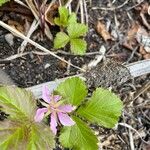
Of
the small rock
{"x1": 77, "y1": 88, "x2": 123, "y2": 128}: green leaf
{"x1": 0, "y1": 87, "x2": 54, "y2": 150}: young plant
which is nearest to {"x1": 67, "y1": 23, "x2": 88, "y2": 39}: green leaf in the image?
the small rock

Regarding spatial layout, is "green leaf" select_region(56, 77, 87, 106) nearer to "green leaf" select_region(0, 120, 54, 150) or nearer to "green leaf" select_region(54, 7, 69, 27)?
"green leaf" select_region(0, 120, 54, 150)

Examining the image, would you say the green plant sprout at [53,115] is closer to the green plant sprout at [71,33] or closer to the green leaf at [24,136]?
the green leaf at [24,136]

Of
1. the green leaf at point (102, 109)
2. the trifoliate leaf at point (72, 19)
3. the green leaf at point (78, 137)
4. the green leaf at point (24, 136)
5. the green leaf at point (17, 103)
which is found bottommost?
the green leaf at point (78, 137)

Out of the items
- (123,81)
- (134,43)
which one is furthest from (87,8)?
(123,81)

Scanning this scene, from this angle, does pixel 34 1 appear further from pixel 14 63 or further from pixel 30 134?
pixel 30 134

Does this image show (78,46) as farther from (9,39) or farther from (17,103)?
(17,103)

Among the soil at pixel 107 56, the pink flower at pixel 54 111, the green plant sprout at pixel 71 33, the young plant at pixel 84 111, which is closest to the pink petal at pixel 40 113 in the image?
the pink flower at pixel 54 111
